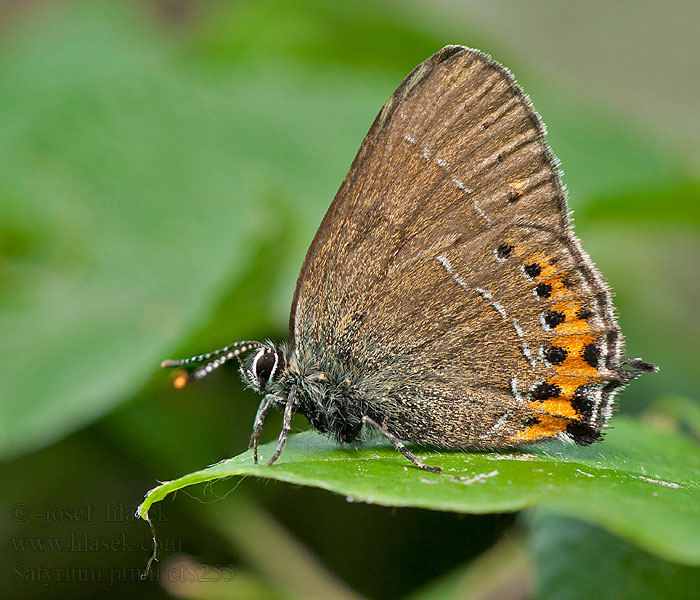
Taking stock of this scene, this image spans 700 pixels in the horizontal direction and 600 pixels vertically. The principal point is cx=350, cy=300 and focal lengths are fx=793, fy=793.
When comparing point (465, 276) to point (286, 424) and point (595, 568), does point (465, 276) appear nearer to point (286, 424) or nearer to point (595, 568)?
point (286, 424)

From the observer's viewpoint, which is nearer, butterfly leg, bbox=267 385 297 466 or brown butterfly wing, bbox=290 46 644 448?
butterfly leg, bbox=267 385 297 466

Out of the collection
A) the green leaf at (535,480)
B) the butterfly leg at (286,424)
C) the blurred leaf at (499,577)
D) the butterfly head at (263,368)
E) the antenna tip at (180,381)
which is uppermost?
the antenna tip at (180,381)

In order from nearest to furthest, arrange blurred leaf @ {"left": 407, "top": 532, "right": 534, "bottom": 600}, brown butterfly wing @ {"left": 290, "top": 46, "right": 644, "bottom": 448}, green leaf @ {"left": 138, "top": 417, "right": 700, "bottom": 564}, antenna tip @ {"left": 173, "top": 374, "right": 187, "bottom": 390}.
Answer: green leaf @ {"left": 138, "top": 417, "right": 700, "bottom": 564} < brown butterfly wing @ {"left": 290, "top": 46, "right": 644, "bottom": 448} < antenna tip @ {"left": 173, "top": 374, "right": 187, "bottom": 390} < blurred leaf @ {"left": 407, "top": 532, "right": 534, "bottom": 600}

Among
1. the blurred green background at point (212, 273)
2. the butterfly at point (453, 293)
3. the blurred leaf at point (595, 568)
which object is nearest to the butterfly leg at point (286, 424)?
the butterfly at point (453, 293)

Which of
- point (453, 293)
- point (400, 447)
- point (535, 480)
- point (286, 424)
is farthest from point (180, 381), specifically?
point (535, 480)

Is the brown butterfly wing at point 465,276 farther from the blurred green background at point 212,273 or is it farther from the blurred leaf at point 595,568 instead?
the blurred green background at point 212,273

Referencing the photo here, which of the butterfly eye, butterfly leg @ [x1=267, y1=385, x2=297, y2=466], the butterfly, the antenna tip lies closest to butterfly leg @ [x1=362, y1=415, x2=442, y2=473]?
the butterfly

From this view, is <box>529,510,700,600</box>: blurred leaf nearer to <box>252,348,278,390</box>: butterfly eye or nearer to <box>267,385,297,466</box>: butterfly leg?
<box>267,385,297,466</box>: butterfly leg
